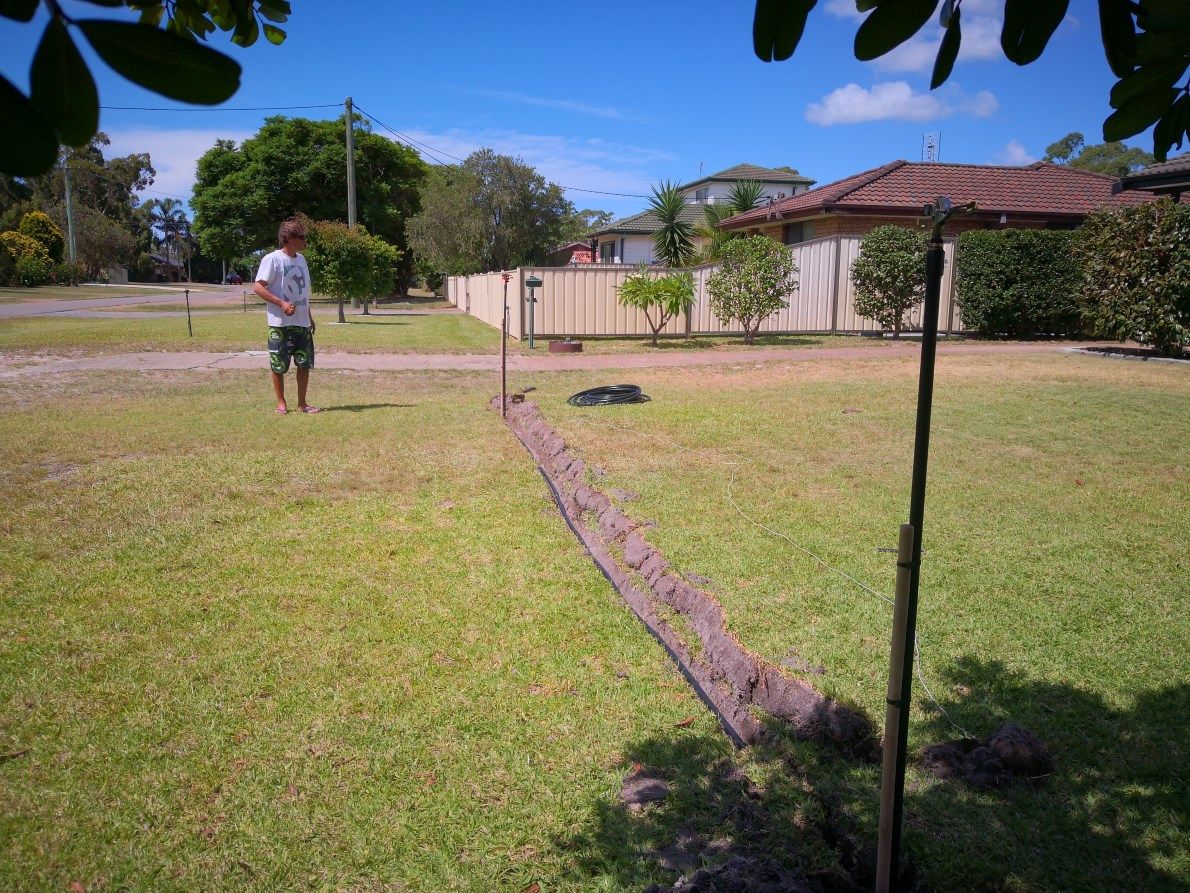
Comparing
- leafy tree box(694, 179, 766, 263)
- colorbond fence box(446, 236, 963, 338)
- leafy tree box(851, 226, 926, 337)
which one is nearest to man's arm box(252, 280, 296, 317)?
colorbond fence box(446, 236, 963, 338)

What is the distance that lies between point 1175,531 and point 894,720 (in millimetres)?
4074

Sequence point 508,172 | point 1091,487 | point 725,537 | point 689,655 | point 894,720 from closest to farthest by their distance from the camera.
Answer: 1. point 894,720
2. point 689,655
3. point 725,537
4. point 1091,487
5. point 508,172

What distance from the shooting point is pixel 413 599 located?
428 cm

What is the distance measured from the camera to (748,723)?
10.4 feet

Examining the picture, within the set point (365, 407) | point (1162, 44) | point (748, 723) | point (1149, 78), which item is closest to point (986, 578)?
point (748, 723)

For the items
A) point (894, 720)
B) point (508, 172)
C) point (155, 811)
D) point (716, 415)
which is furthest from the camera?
point (508, 172)

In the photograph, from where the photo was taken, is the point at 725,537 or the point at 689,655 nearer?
the point at 689,655

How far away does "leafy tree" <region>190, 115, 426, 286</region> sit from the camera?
44125mm

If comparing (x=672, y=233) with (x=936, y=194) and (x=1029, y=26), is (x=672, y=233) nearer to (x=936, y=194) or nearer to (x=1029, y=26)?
(x=936, y=194)

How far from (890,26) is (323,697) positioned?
290 cm

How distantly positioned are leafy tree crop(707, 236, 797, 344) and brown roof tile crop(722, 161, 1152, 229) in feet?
13.2

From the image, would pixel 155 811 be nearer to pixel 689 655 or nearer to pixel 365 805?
pixel 365 805

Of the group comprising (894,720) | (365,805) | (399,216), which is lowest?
(365,805)

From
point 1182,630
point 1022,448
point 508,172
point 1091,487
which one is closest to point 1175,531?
point 1091,487
